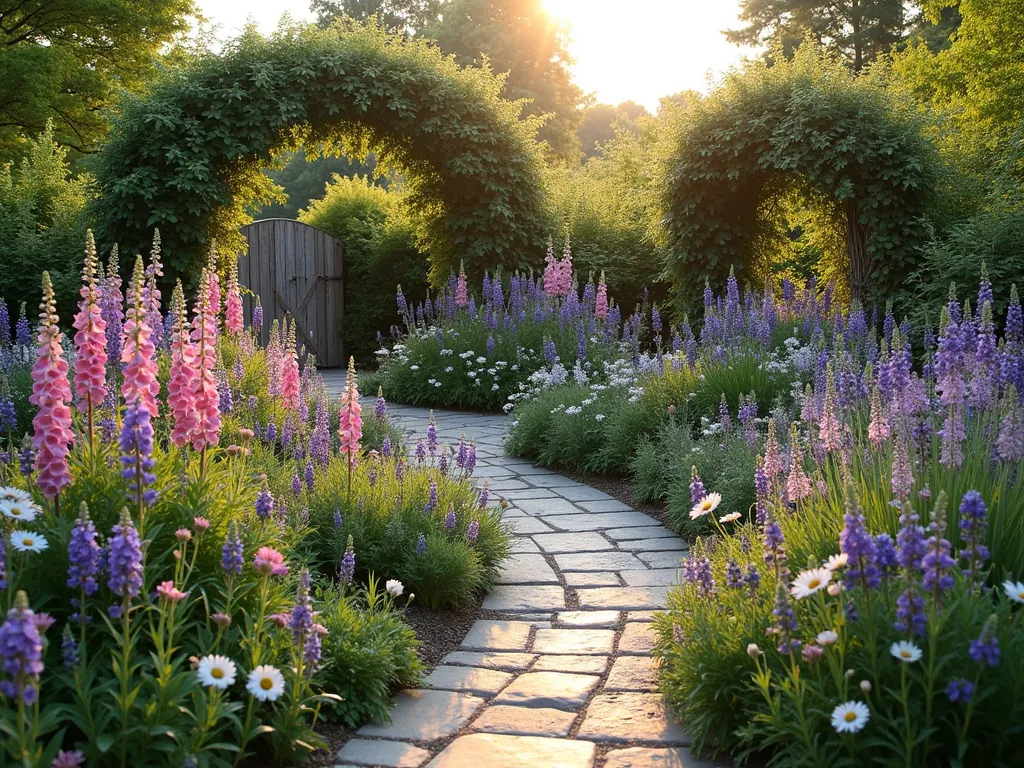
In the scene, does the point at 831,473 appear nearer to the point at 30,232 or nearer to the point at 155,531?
the point at 155,531

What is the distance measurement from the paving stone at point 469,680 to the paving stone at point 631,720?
380 mm

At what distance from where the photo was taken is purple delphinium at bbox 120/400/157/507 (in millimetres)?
2611

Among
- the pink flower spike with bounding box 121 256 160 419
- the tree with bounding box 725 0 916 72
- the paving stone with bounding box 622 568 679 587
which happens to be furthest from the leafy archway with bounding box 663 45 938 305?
the tree with bounding box 725 0 916 72

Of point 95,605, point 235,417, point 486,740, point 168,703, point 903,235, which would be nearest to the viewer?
point 168,703

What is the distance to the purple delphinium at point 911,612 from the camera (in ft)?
7.47

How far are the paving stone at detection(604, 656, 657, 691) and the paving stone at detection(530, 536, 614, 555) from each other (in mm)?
1506

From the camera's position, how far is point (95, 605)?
2.59 meters

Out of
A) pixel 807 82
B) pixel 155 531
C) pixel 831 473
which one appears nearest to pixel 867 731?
pixel 831 473

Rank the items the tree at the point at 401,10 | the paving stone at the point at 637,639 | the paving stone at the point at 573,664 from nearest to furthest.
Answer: the paving stone at the point at 573,664, the paving stone at the point at 637,639, the tree at the point at 401,10

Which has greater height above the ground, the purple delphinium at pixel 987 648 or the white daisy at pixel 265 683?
the purple delphinium at pixel 987 648

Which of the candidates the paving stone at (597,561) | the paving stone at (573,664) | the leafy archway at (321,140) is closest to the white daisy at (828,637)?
the paving stone at (573,664)

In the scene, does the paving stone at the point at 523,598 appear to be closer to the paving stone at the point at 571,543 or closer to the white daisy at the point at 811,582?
the paving stone at the point at 571,543

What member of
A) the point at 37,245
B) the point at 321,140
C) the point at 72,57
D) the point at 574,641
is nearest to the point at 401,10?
the point at 72,57

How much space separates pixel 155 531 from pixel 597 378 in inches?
257
